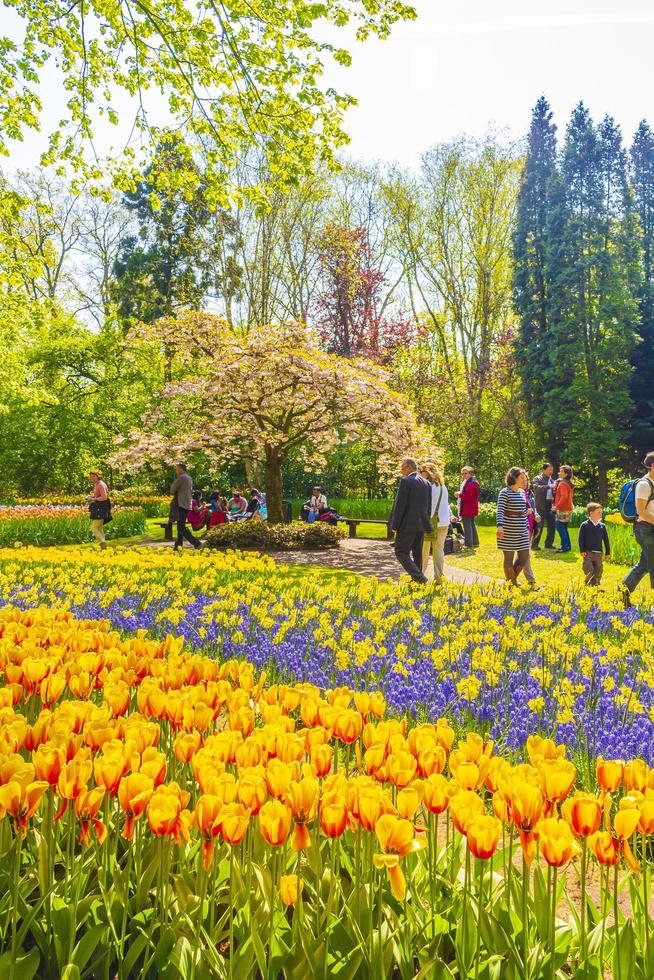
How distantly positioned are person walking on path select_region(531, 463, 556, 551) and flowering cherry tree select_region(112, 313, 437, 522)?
2474 millimetres

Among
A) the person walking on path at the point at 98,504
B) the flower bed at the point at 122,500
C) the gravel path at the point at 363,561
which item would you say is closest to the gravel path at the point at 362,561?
the gravel path at the point at 363,561

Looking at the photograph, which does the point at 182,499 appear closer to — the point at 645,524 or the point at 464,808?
the point at 645,524

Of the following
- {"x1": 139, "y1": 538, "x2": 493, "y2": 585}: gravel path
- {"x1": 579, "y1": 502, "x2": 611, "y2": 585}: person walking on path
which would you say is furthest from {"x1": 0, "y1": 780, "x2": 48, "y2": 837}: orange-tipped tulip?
{"x1": 139, "y1": 538, "x2": 493, "y2": 585}: gravel path

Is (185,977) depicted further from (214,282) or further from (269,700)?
(214,282)

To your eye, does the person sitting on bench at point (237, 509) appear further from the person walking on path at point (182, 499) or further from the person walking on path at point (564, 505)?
the person walking on path at point (564, 505)

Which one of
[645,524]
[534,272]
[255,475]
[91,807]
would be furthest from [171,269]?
[91,807]

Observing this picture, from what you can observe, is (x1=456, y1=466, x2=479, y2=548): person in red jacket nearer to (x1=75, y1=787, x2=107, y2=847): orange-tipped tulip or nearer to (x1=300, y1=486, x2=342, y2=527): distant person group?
(x1=300, y1=486, x2=342, y2=527): distant person group

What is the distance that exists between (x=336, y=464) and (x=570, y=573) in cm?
1627

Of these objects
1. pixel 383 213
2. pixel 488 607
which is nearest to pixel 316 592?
pixel 488 607

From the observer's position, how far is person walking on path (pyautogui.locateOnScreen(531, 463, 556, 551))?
53.8ft

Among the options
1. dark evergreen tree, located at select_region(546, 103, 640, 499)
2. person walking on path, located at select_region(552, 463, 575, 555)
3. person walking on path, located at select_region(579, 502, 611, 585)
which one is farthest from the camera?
dark evergreen tree, located at select_region(546, 103, 640, 499)

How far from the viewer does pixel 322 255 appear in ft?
105

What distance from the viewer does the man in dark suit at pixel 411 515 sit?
9352mm

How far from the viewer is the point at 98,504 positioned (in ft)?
52.3
